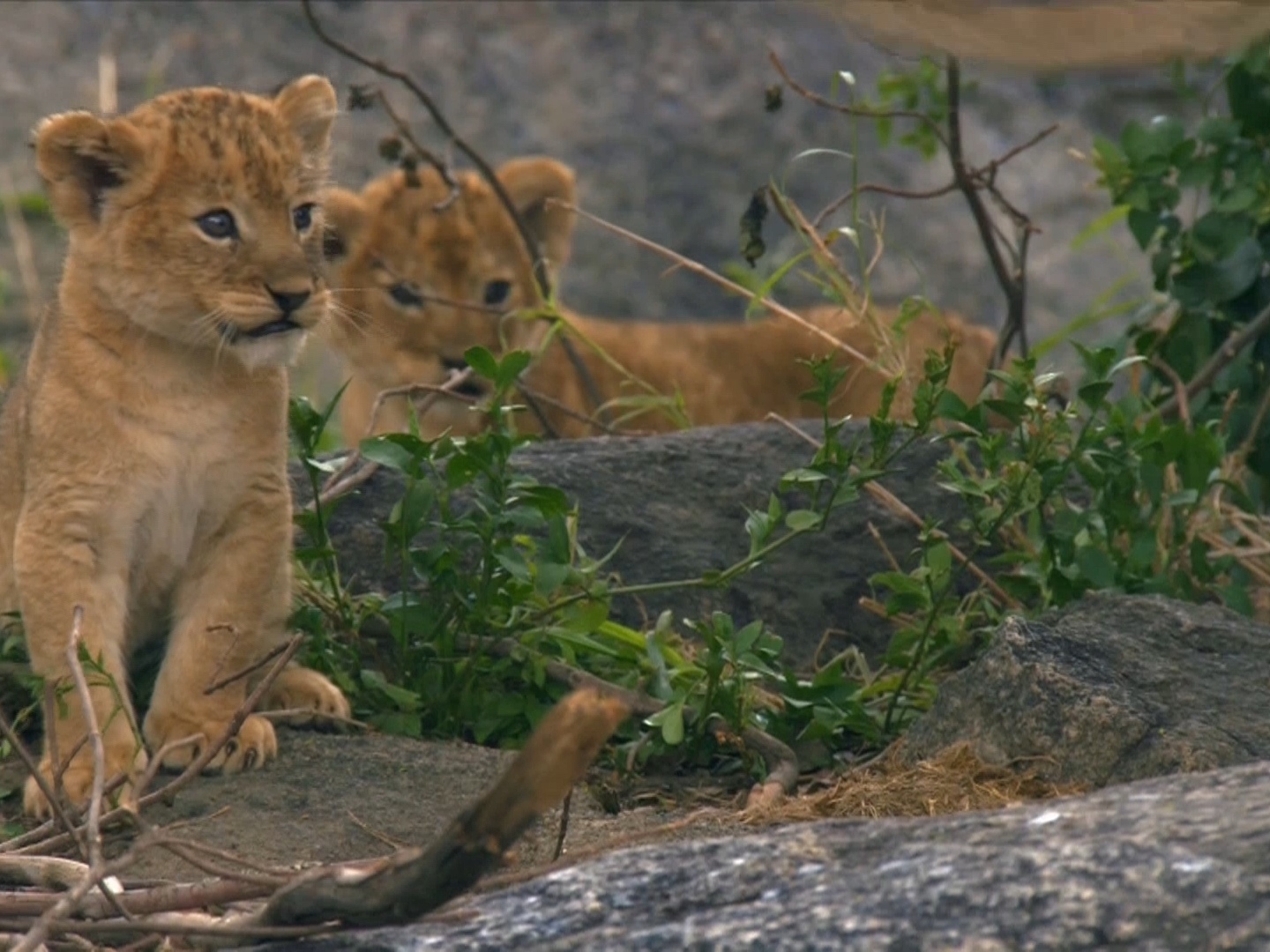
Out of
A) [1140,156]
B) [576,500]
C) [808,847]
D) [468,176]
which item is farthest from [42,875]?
[468,176]

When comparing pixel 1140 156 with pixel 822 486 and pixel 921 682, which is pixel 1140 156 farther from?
pixel 921 682

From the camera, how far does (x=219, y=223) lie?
140 inches

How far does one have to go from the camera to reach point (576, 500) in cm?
414

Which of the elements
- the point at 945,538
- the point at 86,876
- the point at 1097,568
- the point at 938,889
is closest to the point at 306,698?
the point at 945,538

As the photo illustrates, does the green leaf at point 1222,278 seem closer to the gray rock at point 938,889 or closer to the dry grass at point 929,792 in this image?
the dry grass at point 929,792

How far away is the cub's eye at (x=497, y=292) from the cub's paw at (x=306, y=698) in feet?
9.02

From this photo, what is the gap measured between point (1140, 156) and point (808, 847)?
2464 mm

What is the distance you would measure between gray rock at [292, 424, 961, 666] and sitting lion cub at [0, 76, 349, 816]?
0.45 meters

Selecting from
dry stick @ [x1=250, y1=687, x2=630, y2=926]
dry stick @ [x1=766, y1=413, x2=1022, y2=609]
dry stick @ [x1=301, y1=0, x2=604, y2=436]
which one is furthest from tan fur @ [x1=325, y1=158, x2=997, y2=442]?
dry stick @ [x1=250, y1=687, x2=630, y2=926]

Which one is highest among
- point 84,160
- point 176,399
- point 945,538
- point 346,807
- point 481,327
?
point 84,160

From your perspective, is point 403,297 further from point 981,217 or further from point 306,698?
point 306,698

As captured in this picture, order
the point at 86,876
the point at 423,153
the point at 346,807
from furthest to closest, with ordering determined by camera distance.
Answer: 1. the point at 423,153
2. the point at 346,807
3. the point at 86,876

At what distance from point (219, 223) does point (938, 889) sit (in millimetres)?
1973

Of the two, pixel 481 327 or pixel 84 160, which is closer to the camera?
pixel 84 160
